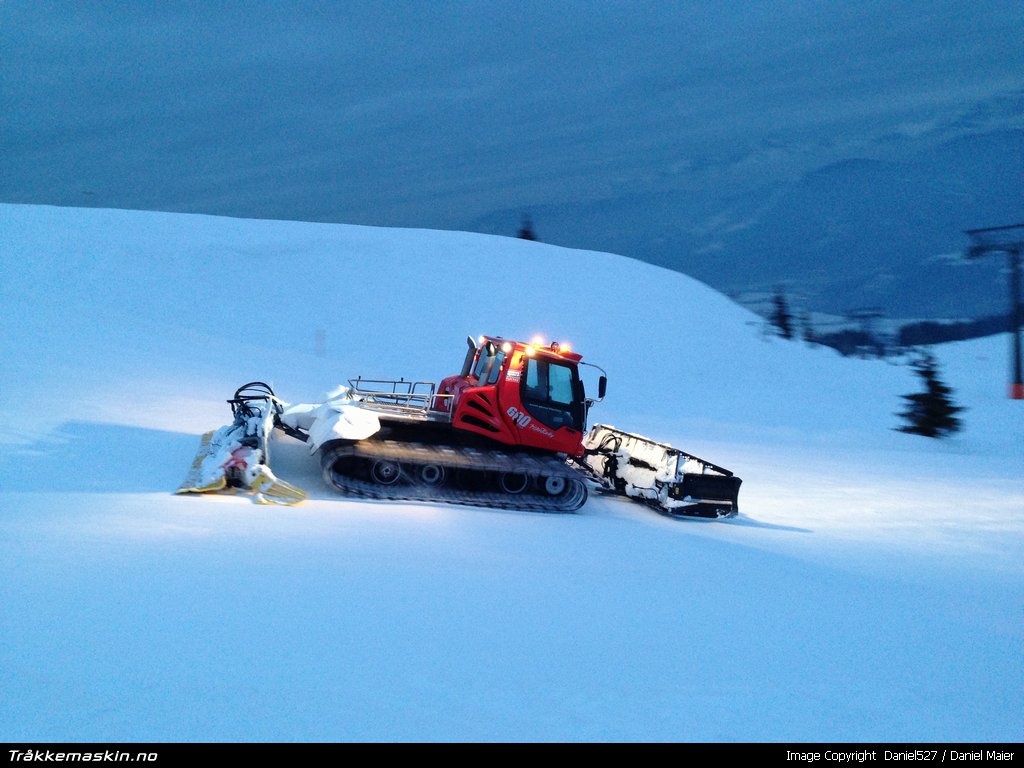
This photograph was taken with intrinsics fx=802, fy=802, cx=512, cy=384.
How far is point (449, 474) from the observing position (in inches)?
374

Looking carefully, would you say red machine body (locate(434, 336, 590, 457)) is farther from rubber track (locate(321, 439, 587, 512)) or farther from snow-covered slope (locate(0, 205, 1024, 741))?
snow-covered slope (locate(0, 205, 1024, 741))

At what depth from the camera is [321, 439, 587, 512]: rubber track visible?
8.99m

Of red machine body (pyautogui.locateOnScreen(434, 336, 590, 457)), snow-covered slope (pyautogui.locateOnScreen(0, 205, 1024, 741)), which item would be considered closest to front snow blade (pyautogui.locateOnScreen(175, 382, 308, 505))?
snow-covered slope (pyautogui.locateOnScreen(0, 205, 1024, 741))

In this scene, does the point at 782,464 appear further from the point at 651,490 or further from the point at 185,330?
the point at 185,330

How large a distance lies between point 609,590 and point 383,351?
19.6 meters

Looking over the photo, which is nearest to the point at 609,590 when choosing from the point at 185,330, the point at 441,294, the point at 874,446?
the point at 874,446

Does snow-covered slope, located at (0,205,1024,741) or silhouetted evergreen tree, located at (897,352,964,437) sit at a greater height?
silhouetted evergreen tree, located at (897,352,964,437)

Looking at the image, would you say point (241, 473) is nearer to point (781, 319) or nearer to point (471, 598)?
point (471, 598)

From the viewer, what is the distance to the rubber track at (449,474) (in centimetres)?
899

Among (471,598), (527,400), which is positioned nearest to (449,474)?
(527,400)

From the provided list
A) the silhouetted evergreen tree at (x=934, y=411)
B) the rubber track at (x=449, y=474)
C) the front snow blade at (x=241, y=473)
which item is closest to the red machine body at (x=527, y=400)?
the rubber track at (x=449, y=474)

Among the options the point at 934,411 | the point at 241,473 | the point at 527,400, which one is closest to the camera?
the point at 241,473
